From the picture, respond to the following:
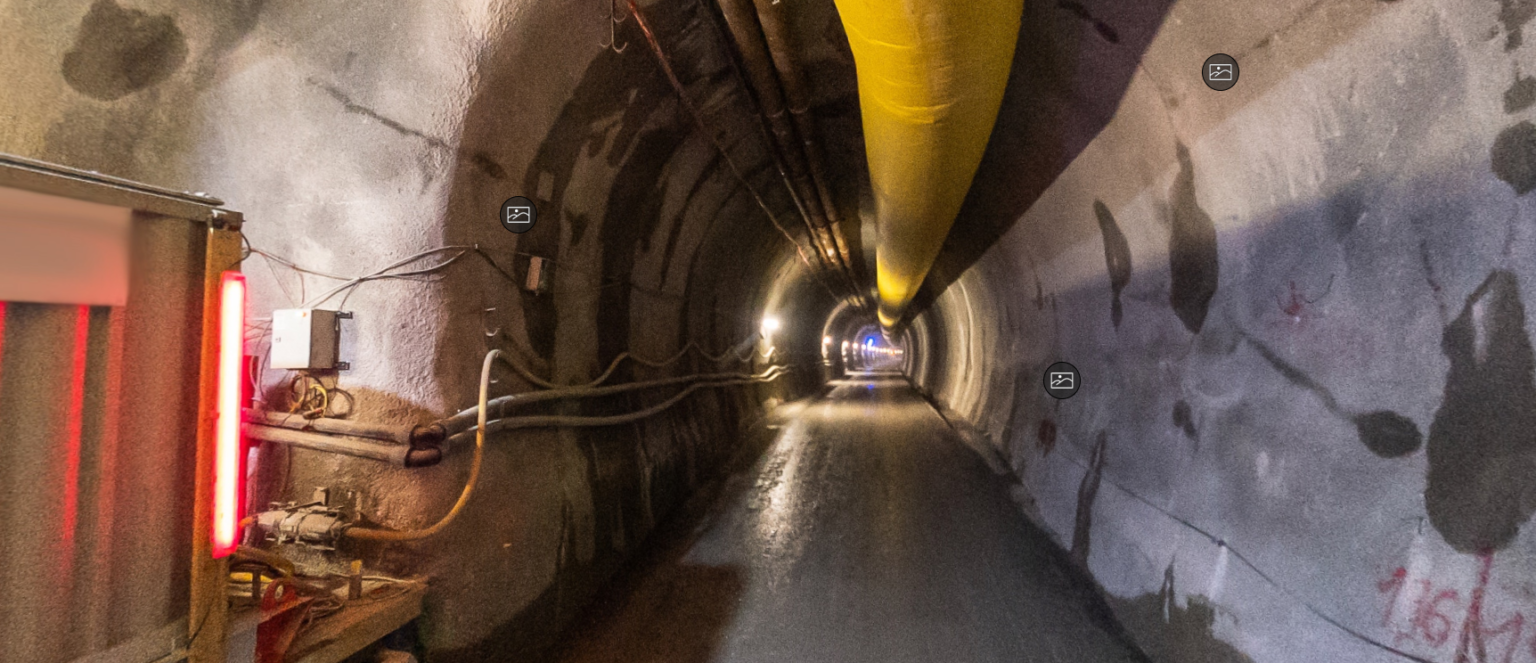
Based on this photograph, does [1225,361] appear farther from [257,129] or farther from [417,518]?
[257,129]

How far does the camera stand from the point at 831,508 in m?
6.57

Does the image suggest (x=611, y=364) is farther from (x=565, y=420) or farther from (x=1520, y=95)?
(x=1520, y=95)

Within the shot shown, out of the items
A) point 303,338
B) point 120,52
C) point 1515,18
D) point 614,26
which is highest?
point 614,26

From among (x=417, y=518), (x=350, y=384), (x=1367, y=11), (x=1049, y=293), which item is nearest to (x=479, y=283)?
(x=350, y=384)

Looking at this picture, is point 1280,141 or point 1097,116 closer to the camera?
point 1280,141

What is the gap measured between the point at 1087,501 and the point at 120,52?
6609 millimetres

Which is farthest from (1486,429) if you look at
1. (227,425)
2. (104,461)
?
(104,461)

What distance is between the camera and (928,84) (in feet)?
11.1

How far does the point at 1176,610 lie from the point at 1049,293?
12.2 feet

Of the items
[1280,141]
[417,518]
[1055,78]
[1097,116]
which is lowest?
[417,518]

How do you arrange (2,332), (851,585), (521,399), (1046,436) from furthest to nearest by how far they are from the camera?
(1046,436), (851,585), (521,399), (2,332)

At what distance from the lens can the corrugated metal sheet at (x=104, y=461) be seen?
5.53 feet

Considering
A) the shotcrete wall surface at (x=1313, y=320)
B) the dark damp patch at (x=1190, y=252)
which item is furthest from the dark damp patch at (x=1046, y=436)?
the dark damp patch at (x=1190, y=252)

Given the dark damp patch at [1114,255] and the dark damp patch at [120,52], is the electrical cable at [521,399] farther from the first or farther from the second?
the dark damp patch at [1114,255]
